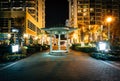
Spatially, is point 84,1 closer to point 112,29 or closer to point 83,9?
point 83,9

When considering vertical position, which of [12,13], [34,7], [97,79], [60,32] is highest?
[34,7]

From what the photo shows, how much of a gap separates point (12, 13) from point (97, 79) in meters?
68.8

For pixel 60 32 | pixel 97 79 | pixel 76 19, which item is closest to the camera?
pixel 97 79

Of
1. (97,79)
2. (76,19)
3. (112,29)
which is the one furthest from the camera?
(76,19)

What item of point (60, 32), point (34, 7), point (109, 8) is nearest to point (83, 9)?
point (109, 8)

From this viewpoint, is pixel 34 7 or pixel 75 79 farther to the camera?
pixel 34 7

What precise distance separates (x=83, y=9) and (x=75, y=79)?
472ft

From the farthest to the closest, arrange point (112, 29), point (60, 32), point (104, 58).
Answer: point (112, 29) < point (60, 32) < point (104, 58)

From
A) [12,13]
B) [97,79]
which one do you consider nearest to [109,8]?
[12,13]

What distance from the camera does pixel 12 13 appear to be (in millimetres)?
79062

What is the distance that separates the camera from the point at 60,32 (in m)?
40.4

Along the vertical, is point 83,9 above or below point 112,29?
above

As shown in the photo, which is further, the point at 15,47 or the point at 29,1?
the point at 29,1

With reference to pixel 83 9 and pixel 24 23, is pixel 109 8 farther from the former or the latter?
pixel 24 23
